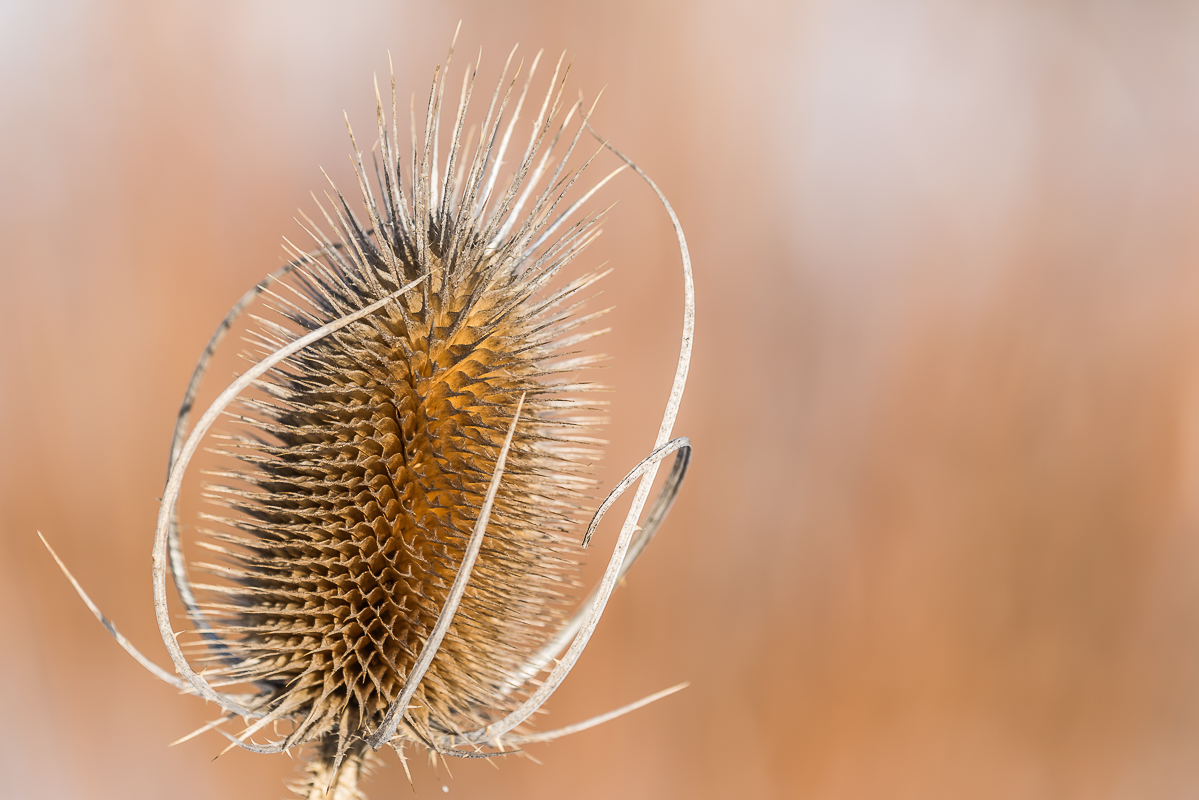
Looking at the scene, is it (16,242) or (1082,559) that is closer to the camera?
A: (16,242)

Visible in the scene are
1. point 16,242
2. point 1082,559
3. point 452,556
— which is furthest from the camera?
point 1082,559

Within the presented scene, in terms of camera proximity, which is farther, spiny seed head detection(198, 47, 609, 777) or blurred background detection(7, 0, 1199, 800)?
blurred background detection(7, 0, 1199, 800)

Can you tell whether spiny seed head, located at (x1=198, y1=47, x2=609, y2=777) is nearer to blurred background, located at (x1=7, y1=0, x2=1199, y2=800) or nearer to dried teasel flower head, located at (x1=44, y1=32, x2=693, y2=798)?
dried teasel flower head, located at (x1=44, y1=32, x2=693, y2=798)

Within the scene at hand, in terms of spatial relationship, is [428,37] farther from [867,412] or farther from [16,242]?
[867,412]

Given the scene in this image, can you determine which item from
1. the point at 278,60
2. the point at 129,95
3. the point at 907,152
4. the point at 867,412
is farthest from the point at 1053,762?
the point at 129,95

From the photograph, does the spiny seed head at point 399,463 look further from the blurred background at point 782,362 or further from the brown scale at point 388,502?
the blurred background at point 782,362

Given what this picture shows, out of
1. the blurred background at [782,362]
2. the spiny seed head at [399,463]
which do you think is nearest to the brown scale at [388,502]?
the spiny seed head at [399,463]

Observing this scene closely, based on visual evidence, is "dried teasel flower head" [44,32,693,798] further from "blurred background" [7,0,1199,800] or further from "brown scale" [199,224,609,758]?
"blurred background" [7,0,1199,800]

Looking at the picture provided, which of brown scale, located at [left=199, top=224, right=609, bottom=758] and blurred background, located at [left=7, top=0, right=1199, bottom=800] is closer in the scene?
brown scale, located at [left=199, top=224, right=609, bottom=758]

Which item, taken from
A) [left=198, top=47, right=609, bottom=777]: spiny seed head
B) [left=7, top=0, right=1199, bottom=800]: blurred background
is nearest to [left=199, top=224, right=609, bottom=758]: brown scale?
[left=198, top=47, right=609, bottom=777]: spiny seed head

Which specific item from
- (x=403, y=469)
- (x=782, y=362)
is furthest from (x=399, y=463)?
(x=782, y=362)
